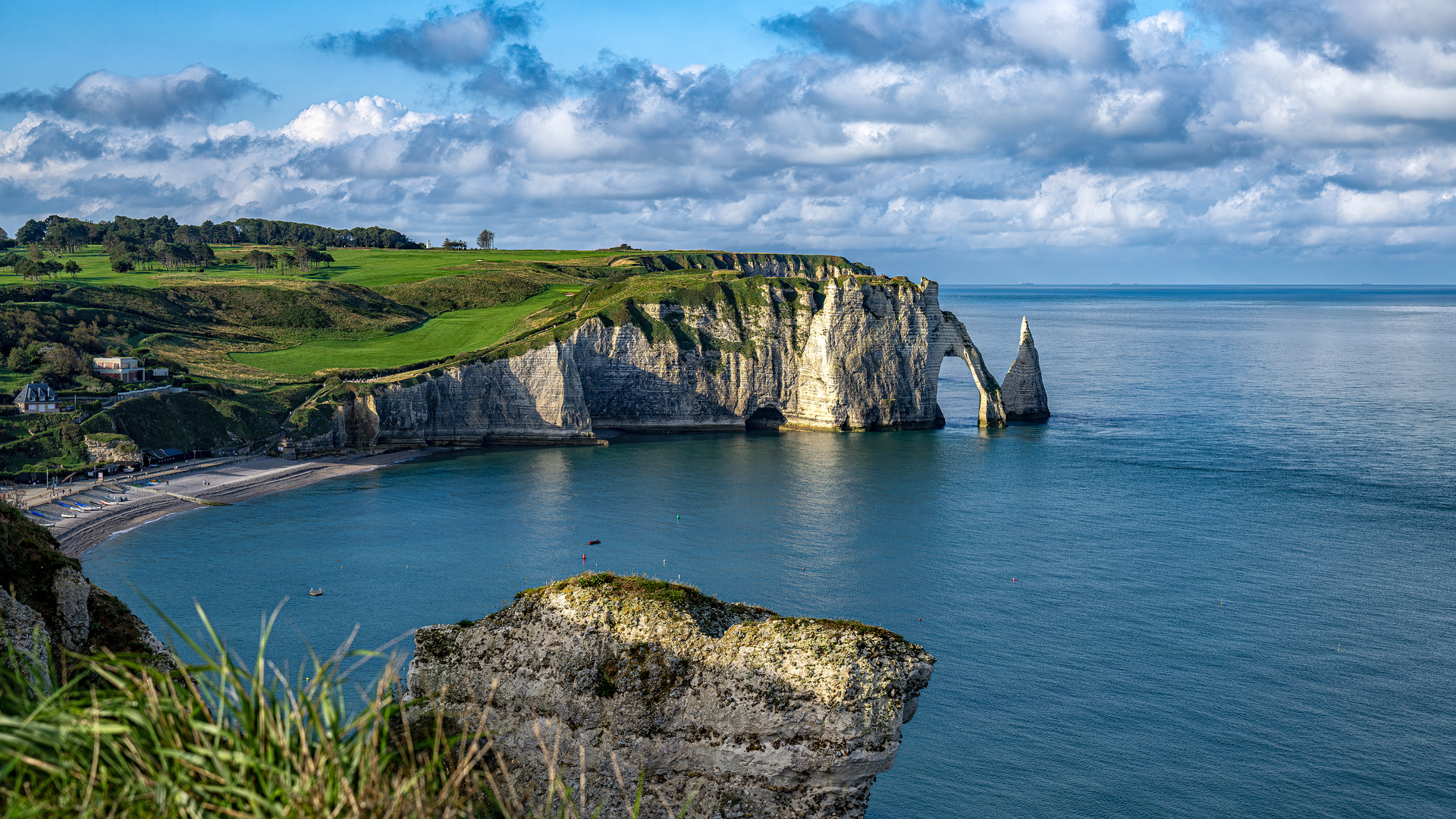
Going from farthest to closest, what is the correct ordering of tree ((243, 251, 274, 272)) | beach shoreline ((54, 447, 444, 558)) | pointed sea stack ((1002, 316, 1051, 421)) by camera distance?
tree ((243, 251, 274, 272)), pointed sea stack ((1002, 316, 1051, 421)), beach shoreline ((54, 447, 444, 558))

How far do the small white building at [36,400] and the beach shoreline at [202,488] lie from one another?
1261 cm

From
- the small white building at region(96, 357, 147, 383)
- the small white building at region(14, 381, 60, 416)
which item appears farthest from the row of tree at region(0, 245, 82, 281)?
the small white building at region(14, 381, 60, 416)

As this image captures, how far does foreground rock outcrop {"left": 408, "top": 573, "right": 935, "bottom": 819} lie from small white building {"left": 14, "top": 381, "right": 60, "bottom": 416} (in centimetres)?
9199

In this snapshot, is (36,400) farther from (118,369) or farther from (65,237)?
(65,237)

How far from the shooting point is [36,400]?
9256cm

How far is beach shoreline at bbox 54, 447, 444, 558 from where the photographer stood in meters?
73.4

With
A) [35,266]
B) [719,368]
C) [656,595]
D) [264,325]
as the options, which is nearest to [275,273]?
[35,266]

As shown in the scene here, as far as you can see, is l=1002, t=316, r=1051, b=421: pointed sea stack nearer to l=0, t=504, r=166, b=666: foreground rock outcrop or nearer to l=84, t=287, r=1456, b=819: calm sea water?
l=84, t=287, r=1456, b=819: calm sea water

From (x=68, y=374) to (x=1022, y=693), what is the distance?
345 ft

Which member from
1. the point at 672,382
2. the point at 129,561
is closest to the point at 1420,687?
the point at 129,561

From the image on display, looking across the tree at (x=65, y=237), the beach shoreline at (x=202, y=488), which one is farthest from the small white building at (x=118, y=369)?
the tree at (x=65, y=237)

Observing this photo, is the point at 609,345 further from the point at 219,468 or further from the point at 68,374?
the point at 68,374

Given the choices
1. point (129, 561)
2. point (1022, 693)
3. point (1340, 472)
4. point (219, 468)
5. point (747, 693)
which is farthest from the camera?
point (219, 468)

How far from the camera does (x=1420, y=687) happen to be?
146 feet
